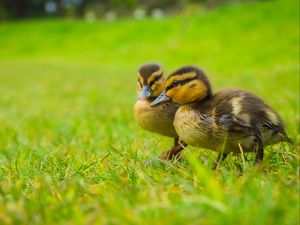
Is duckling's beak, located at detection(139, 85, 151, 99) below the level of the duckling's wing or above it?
below

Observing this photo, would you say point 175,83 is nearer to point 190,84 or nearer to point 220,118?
point 190,84

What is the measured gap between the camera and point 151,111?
335cm

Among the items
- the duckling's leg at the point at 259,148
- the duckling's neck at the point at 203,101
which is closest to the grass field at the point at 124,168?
the duckling's leg at the point at 259,148

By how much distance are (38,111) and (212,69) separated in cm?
845

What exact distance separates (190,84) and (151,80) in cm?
68

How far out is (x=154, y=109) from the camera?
3.33 m

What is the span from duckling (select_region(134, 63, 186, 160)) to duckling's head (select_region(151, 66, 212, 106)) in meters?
0.40

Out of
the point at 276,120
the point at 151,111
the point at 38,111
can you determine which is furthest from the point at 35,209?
the point at 38,111

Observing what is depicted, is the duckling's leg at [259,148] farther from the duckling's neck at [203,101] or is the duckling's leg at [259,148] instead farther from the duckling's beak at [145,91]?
the duckling's beak at [145,91]

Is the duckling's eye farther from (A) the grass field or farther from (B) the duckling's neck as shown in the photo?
(A) the grass field

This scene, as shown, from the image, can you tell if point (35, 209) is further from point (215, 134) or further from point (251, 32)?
point (251, 32)

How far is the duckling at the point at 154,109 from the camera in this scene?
3289 mm

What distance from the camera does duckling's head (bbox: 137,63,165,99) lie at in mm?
3479

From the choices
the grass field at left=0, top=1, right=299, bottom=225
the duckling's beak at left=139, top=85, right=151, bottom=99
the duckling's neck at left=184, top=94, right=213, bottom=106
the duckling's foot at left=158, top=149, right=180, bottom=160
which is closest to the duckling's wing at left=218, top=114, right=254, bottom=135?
the grass field at left=0, top=1, right=299, bottom=225
